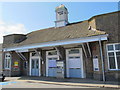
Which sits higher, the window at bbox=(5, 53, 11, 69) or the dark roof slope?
the dark roof slope

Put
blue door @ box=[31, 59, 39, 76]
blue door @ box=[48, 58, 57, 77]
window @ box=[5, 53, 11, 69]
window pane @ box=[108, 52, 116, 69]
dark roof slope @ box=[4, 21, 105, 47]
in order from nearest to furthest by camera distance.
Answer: window pane @ box=[108, 52, 116, 69], dark roof slope @ box=[4, 21, 105, 47], blue door @ box=[48, 58, 57, 77], blue door @ box=[31, 59, 39, 76], window @ box=[5, 53, 11, 69]

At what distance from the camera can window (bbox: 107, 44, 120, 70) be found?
1058cm

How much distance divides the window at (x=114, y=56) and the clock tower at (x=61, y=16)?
907cm

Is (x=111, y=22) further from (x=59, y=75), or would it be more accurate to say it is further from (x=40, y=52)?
(x=40, y=52)

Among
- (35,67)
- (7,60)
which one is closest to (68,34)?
(35,67)

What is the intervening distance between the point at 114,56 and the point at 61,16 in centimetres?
1091

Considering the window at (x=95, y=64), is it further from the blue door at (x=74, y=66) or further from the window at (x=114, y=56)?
the blue door at (x=74, y=66)

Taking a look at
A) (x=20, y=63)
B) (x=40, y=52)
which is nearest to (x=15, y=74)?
(x=20, y=63)

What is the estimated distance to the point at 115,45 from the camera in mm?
10836

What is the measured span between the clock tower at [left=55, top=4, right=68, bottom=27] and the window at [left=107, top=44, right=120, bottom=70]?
9068mm

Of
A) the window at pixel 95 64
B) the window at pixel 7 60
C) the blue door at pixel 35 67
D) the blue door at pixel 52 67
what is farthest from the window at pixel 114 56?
the window at pixel 7 60

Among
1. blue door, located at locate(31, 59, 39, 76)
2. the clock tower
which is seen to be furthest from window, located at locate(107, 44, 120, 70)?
blue door, located at locate(31, 59, 39, 76)

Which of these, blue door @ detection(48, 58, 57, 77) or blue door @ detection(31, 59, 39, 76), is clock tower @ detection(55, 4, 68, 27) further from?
blue door @ detection(31, 59, 39, 76)

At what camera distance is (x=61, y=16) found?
18906 mm
